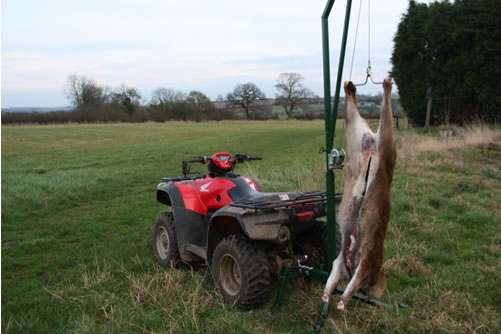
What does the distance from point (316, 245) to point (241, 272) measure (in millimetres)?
1024

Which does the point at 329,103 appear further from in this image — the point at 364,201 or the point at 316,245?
the point at 316,245

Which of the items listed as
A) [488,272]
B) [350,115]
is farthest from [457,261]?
[350,115]

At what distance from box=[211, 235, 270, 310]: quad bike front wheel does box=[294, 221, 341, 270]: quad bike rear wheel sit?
72cm

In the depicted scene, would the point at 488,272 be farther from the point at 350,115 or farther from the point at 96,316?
the point at 96,316

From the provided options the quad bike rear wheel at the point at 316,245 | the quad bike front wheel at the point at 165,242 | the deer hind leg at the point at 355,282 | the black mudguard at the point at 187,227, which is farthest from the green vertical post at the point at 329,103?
the quad bike front wheel at the point at 165,242

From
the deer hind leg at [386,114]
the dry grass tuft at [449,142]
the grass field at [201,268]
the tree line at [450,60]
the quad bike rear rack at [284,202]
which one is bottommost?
the grass field at [201,268]

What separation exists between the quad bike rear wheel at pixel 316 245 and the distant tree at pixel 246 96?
210ft

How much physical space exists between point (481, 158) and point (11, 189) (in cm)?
1220

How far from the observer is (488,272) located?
4.82 m

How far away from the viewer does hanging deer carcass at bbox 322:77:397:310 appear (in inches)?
111

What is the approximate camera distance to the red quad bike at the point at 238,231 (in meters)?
3.91

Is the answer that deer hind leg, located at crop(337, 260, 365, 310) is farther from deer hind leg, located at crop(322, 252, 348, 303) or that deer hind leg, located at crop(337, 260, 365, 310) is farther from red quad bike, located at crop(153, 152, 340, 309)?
red quad bike, located at crop(153, 152, 340, 309)

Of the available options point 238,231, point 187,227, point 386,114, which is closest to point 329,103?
point 386,114

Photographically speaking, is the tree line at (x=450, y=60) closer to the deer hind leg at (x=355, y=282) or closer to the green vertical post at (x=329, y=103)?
the green vertical post at (x=329, y=103)
